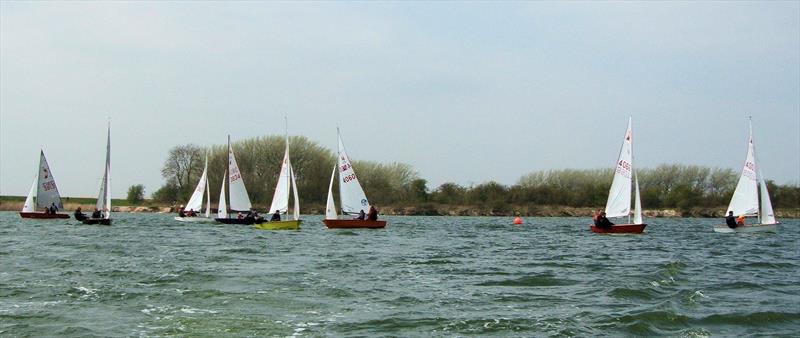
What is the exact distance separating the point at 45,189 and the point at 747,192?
45.6 m

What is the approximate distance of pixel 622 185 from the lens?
40344 millimetres

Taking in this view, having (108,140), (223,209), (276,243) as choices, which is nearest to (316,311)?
(276,243)

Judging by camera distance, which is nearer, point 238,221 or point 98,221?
point 98,221

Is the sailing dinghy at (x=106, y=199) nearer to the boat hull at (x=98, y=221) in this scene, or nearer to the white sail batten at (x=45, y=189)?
the boat hull at (x=98, y=221)

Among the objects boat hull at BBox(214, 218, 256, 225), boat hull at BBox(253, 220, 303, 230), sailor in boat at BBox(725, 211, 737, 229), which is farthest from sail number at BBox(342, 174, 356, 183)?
sailor in boat at BBox(725, 211, 737, 229)

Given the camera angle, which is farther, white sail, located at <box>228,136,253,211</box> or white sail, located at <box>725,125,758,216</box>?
white sail, located at <box>228,136,253,211</box>

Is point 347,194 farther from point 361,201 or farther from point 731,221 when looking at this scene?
point 731,221

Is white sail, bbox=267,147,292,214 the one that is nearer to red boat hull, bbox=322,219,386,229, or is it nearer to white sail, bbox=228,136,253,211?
red boat hull, bbox=322,219,386,229

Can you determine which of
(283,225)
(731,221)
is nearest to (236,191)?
(283,225)

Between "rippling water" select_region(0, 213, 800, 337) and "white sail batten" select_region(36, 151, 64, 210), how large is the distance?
32288 mm

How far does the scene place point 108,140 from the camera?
147 feet

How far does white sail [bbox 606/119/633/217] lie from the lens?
40250 mm

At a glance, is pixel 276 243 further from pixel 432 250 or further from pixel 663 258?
pixel 663 258

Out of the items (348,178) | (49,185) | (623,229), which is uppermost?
(49,185)
